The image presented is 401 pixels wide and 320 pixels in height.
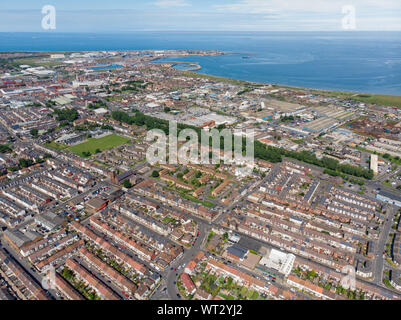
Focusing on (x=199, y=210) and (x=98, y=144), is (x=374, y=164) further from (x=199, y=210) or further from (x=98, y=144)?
(x=98, y=144)

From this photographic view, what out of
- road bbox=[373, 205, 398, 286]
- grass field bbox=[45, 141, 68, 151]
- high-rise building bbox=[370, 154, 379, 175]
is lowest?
road bbox=[373, 205, 398, 286]

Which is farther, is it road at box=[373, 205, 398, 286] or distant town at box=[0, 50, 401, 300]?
road at box=[373, 205, 398, 286]

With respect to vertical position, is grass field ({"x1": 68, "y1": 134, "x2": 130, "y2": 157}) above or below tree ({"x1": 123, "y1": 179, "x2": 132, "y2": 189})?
above

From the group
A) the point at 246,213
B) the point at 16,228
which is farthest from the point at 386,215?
the point at 16,228

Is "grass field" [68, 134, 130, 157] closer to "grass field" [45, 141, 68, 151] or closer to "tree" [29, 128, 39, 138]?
"grass field" [45, 141, 68, 151]

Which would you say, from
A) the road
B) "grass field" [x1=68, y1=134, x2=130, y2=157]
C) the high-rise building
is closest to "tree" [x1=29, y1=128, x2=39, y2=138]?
"grass field" [x1=68, y1=134, x2=130, y2=157]

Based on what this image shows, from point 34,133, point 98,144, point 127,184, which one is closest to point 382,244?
point 127,184

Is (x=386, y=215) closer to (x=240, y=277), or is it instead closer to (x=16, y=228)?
(x=240, y=277)

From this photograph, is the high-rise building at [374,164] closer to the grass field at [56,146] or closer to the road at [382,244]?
the road at [382,244]
